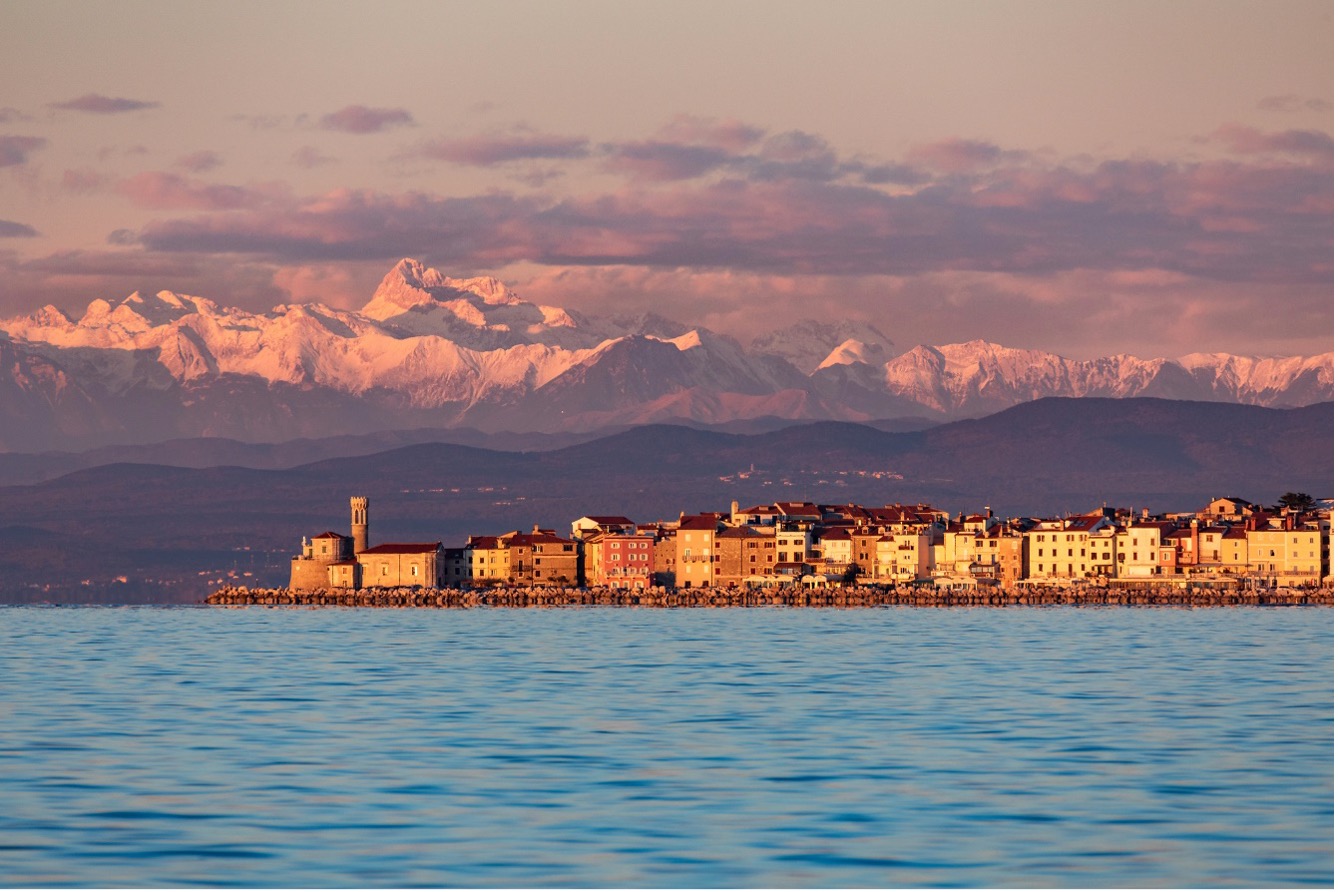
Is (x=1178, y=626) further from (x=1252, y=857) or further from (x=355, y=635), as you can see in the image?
(x=1252, y=857)

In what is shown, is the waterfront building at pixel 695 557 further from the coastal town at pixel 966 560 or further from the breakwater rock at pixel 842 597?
the breakwater rock at pixel 842 597

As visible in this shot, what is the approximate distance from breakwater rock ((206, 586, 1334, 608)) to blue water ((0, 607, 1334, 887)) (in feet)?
303

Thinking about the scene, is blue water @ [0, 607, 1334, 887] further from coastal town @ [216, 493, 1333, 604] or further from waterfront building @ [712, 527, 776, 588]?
waterfront building @ [712, 527, 776, 588]

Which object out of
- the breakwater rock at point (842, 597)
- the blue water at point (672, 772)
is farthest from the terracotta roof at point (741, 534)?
the blue water at point (672, 772)

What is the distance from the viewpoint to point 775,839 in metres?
31.8

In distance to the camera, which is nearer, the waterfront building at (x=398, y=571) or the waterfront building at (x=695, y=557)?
the waterfront building at (x=695, y=557)

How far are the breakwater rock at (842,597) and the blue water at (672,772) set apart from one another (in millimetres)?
92401

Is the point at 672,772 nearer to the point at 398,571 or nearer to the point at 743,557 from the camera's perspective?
the point at 743,557

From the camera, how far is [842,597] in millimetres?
175500

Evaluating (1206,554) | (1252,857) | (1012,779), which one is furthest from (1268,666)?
(1206,554)

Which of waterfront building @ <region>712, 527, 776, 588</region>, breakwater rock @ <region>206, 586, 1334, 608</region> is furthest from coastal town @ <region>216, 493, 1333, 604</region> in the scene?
breakwater rock @ <region>206, 586, 1334, 608</region>

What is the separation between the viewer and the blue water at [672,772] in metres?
29.9

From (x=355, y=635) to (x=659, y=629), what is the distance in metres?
15.2

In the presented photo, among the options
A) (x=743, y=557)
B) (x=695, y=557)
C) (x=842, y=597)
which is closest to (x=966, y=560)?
(x=743, y=557)
